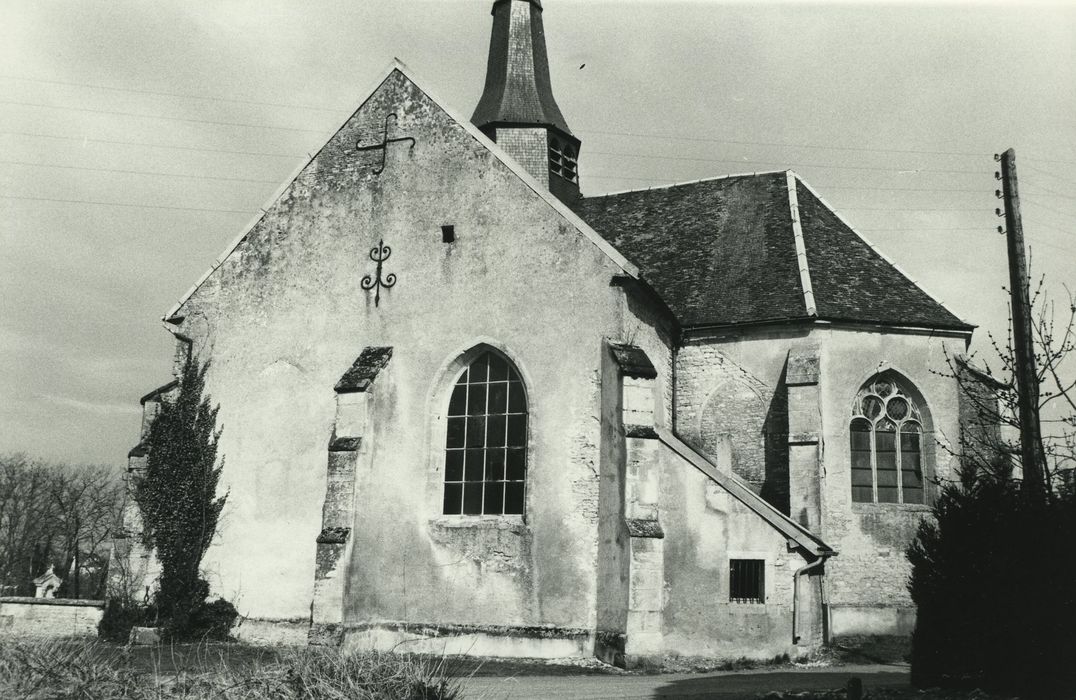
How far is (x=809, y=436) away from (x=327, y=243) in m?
9.95

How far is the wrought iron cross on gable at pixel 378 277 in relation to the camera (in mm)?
18237

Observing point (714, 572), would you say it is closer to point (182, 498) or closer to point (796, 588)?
point (796, 588)

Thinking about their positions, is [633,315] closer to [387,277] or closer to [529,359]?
[529,359]

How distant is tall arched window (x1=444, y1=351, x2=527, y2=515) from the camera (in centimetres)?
1686

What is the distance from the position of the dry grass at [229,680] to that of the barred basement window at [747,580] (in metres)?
8.82

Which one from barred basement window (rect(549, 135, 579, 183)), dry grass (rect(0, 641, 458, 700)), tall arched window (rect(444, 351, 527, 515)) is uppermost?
barred basement window (rect(549, 135, 579, 183))

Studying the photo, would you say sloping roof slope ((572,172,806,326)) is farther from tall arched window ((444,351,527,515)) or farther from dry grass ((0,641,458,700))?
dry grass ((0,641,458,700))

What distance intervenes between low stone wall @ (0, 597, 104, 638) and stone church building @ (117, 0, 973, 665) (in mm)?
1331

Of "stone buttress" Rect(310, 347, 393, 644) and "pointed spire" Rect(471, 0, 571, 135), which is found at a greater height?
"pointed spire" Rect(471, 0, 571, 135)

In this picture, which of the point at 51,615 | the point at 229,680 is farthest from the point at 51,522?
the point at 229,680

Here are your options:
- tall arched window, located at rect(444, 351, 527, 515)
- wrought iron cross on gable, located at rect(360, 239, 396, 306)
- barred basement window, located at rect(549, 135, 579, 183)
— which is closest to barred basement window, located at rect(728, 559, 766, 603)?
tall arched window, located at rect(444, 351, 527, 515)

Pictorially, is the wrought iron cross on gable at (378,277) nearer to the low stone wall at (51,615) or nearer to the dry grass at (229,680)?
the low stone wall at (51,615)

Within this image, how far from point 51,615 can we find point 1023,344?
1709 cm

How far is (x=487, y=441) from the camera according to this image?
1717 cm
